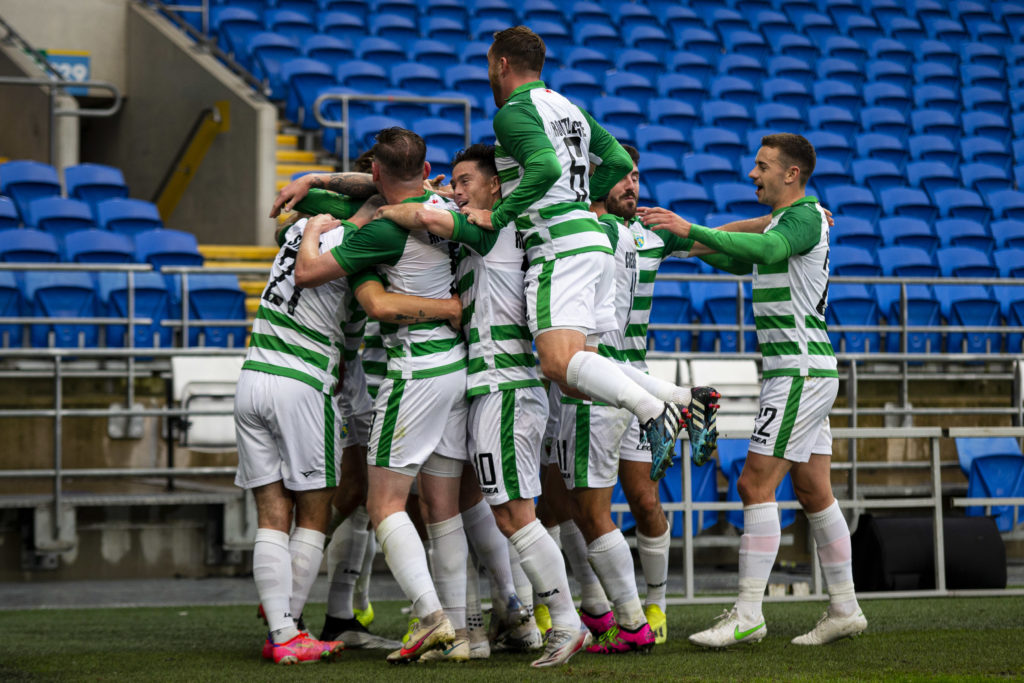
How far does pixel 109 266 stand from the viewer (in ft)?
26.7

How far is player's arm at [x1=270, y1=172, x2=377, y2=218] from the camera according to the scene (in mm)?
5012

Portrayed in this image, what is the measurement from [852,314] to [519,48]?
22.0 ft

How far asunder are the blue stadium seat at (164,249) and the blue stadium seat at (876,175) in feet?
24.6

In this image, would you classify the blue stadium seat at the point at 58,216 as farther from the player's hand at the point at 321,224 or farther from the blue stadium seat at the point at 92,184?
the player's hand at the point at 321,224

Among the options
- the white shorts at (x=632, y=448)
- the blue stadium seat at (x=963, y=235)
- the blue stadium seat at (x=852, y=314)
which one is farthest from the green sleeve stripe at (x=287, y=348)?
the blue stadium seat at (x=963, y=235)

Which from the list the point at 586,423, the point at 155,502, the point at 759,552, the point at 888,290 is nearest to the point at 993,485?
the point at 888,290

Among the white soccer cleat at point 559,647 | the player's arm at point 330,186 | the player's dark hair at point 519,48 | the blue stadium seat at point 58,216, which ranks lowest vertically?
the white soccer cleat at point 559,647

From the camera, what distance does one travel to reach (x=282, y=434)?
464 centimetres

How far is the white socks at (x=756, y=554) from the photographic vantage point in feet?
15.8

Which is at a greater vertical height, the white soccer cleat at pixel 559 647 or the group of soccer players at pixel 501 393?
the group of soccer players at pixel 501 393

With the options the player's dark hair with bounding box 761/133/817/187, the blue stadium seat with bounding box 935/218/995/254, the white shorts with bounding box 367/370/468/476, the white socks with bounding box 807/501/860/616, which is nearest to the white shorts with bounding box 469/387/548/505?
the white shorts with bounding box 367/370/468/476

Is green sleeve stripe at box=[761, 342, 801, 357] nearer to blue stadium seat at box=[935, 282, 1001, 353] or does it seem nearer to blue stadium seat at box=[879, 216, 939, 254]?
blue stadium seat at box=[935, 282, 1001, 353]

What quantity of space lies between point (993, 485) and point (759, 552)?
4.36 metres

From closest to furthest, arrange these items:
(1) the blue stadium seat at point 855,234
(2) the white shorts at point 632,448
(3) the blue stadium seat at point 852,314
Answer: (2) the white shorts at point 632,448 → (3) the blue stadium seat at point 852,314 → (1) the blue stadium seat at point 855,234
